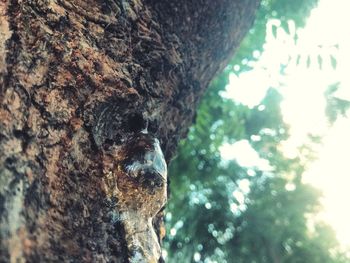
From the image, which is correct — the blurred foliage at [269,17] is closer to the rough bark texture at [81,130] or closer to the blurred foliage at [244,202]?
the blurred foliage at [244,202]

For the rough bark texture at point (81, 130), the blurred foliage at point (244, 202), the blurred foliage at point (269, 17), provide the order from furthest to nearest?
the blurred foliage at point (244, 202) → the blurred foliage at point (269, 17) → the rough bark texture at point (81, 130)

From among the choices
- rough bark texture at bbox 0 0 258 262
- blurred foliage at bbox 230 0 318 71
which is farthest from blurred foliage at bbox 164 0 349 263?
rough bark texture at bbox 0 0 258 262

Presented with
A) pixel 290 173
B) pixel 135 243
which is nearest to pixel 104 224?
pixel 135 243

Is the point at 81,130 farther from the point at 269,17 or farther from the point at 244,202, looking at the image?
the point at 244,202

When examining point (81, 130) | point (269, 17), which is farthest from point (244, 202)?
point (81, 130)

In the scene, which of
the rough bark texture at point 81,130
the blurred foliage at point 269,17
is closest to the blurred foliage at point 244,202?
the blurred foliage at point 269,17
